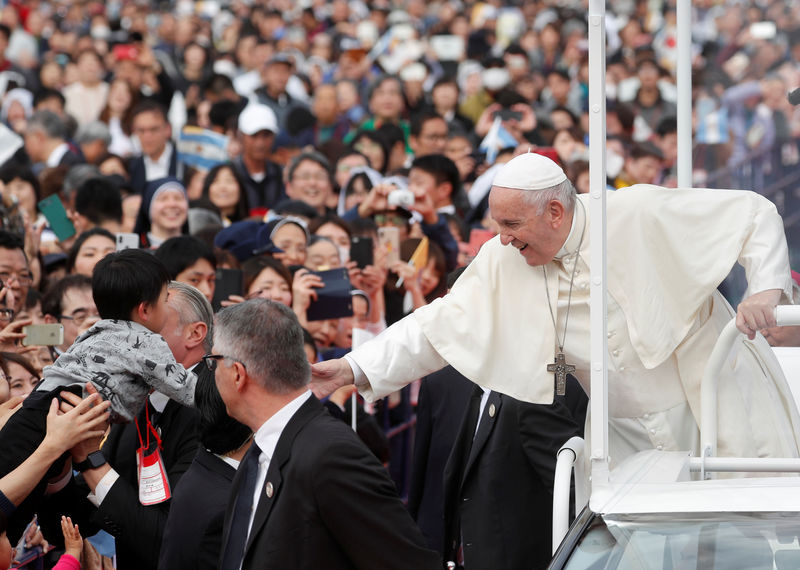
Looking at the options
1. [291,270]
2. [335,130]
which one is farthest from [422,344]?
[335,130]

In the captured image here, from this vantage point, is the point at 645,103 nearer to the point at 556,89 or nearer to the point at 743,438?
the point at 556,89

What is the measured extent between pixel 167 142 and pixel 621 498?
833 cm

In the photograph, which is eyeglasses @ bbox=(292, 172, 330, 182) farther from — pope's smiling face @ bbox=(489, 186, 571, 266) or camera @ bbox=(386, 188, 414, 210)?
pope's smiling face @ bbox=(489, 186, 571, 266)

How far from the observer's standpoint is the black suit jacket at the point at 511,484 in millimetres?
5094

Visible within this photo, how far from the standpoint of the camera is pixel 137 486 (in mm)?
4508

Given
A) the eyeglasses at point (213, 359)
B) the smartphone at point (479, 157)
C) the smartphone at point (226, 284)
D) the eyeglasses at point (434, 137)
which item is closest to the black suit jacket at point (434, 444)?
the smartphone at point (226, 284)

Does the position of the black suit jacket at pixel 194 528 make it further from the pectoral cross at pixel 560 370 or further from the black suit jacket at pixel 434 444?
the black suit jacket at pixel 434 444

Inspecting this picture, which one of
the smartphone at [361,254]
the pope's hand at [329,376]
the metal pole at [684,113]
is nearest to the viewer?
the pope's hand at [329,376]

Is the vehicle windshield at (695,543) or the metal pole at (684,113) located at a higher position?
the metal pole at (684,113)

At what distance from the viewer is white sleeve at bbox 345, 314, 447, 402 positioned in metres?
4.49

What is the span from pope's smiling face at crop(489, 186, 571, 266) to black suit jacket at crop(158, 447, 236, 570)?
1.31m

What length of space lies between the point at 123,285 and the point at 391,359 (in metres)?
0.96

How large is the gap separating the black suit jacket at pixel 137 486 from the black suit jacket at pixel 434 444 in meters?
1.60

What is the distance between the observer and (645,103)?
14820 millimetres
